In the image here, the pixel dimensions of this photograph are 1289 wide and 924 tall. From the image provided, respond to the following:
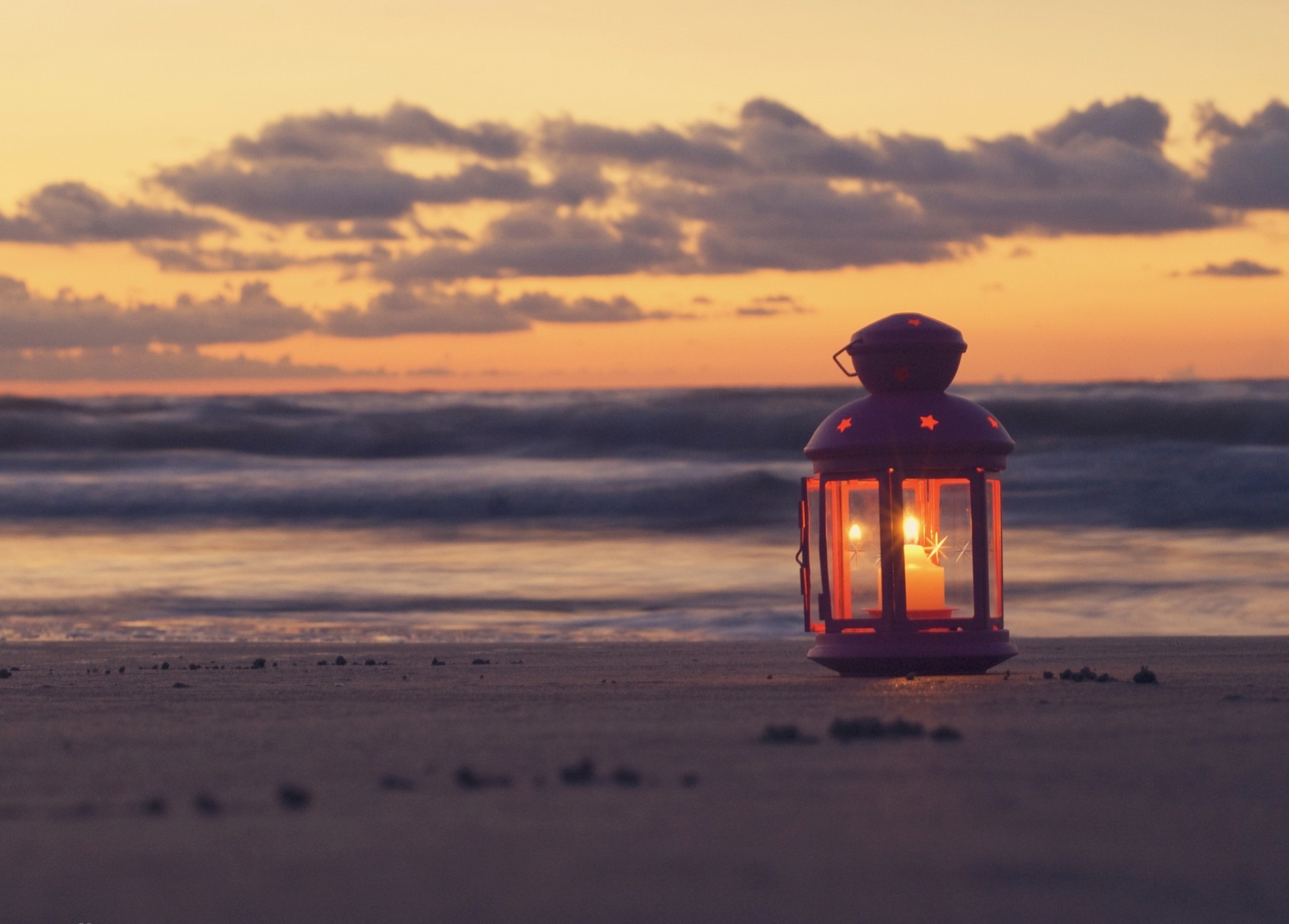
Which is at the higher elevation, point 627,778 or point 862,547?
point 862,547

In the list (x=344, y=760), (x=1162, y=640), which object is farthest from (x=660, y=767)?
(x=1162, y=640)

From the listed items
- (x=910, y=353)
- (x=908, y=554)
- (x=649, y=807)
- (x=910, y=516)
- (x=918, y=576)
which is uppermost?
(x=910, y=353)

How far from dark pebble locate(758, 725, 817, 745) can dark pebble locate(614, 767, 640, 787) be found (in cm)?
68

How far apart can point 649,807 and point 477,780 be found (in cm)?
54

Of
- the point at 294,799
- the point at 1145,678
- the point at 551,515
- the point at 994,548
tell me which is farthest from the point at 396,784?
the point at 551,515

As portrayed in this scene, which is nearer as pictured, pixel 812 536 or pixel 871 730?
pixel 871 730

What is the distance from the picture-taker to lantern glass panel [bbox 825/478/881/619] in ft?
23.6

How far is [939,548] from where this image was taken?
23.4ft

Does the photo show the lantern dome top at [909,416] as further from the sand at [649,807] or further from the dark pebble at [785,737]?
the dark pebble at [785,737]

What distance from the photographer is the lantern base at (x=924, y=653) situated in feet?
22.7

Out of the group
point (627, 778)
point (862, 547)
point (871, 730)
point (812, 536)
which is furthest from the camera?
point (812, 536)

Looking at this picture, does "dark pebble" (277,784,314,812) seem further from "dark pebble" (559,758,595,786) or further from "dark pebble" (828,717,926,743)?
"dark pebble" (828,717,926,743)

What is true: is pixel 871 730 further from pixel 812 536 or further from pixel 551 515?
pixel 551 515

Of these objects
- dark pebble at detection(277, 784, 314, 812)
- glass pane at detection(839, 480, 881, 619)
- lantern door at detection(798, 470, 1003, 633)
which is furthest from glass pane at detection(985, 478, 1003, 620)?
dark pebble at detection(277, 784, 314, 812)
